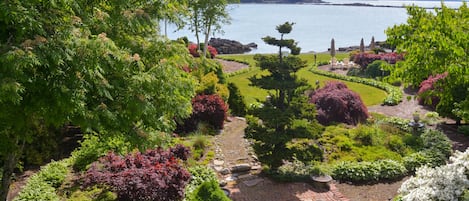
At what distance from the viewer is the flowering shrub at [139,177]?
862cm

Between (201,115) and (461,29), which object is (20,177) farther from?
(461,29)

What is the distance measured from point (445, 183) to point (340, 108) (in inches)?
365

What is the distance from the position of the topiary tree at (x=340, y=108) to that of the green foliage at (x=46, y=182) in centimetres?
1065

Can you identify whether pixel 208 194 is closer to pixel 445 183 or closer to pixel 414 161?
pixel 445 183

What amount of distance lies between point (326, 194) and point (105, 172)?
18.9ft

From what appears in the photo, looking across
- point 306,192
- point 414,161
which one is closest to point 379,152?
point 414,161

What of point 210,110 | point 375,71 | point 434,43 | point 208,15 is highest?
point 208,15

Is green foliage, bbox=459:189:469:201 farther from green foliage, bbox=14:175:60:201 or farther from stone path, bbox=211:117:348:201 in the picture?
green foliage, bbox=14:175:60:201

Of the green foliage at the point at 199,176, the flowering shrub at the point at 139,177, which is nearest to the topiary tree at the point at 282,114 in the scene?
the green foliage at the point at 199,176

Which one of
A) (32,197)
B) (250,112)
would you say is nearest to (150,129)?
(32,197)

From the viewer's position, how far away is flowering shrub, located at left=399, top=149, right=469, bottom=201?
25.8ft

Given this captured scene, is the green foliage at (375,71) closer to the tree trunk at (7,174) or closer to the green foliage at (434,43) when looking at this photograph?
the green foliage at (434,43)

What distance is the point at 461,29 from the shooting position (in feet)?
27.2

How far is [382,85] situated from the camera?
25453 millimetres
